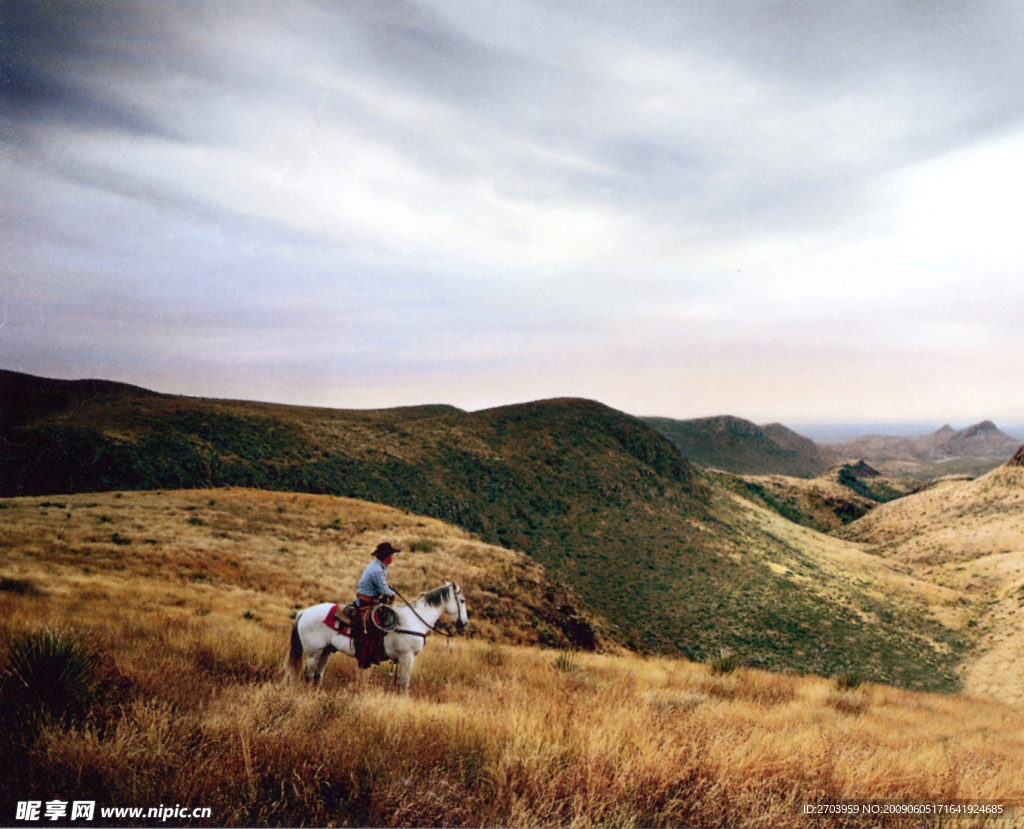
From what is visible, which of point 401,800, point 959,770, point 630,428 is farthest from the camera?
point 630,428

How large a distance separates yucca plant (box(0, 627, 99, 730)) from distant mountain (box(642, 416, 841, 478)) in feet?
561

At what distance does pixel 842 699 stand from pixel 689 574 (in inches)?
1358

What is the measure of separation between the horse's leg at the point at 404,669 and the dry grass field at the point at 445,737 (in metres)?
0.25

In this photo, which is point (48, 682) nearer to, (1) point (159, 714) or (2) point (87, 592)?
(1) point (159, 714)

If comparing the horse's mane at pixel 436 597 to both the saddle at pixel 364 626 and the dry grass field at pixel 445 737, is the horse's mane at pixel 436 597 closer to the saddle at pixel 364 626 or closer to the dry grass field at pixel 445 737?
the saddle at pixel 364 626

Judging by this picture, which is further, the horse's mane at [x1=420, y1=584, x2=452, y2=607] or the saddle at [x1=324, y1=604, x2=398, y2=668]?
the horse's mane at [x1=420, y1=584, x2=452, y2=607]

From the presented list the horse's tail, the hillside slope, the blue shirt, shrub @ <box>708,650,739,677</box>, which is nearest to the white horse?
the horse's tail

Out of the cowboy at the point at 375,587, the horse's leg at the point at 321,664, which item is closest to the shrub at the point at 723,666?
the cowboy at the point at 375,587

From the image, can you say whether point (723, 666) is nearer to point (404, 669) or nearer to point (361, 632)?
point (404, 669)

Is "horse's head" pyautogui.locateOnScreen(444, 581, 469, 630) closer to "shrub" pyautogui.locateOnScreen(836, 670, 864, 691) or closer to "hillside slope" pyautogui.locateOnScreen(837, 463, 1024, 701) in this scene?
"shrub" pyautogui.locateOnScreen(836, 670, 864, 691)

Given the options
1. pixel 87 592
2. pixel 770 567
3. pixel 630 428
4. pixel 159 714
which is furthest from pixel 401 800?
pixel 630 428

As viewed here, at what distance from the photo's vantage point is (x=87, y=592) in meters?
11.2

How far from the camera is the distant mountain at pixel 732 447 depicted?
168m

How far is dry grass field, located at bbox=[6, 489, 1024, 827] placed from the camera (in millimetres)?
3504
